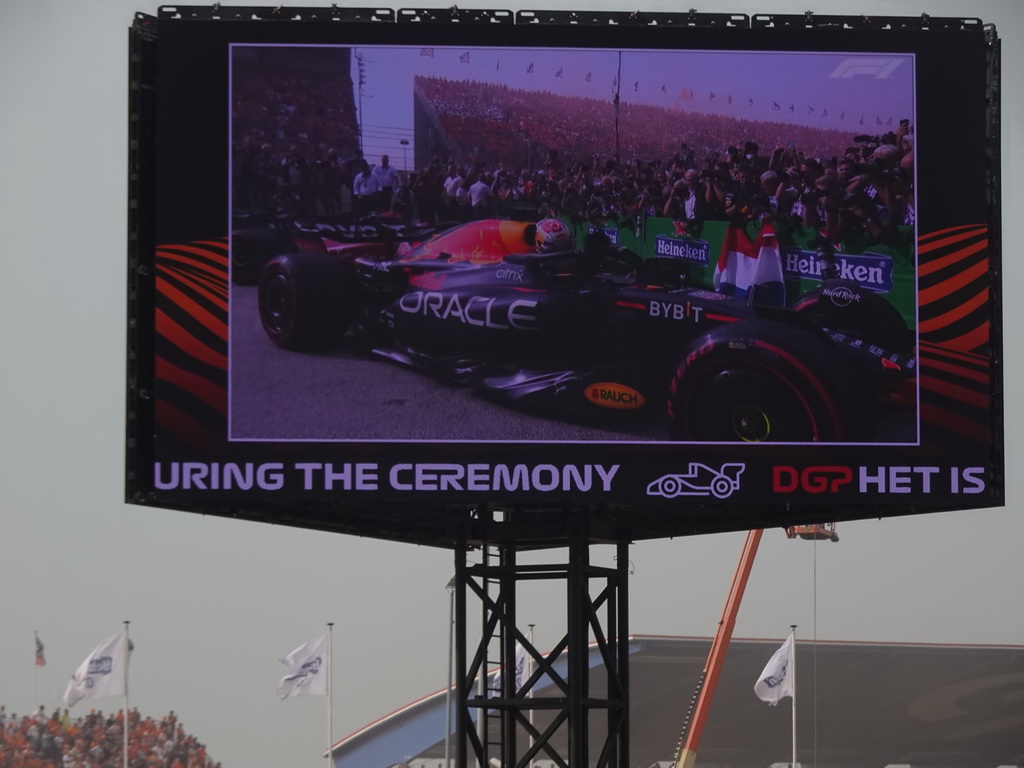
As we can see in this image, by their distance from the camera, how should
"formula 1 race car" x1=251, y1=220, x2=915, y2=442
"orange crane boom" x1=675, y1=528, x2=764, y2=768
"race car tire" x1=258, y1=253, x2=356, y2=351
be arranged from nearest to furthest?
"formula 1 race car" x1=251, y1=220, x2=915, y2=442 → "race car tire" x1=258, y1=253, x2=356, y2=351 → "orange crane boom" x1=675, y1=528, x2=764, y2=768

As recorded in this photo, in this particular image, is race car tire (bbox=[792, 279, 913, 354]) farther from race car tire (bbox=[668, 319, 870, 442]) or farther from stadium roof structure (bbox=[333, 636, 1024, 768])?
stadium roof structure (bbox=[333, 636, 1024, 768])

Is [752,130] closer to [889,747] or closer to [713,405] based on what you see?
[713,405]

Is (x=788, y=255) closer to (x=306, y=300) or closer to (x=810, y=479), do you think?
(x=810, y=479)

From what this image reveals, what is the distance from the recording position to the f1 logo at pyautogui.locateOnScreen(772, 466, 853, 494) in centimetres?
1409

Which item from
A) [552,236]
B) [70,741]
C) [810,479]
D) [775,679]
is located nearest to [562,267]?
[552,236]

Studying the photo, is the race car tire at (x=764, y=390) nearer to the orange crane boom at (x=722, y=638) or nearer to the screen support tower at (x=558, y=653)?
the screen support tower at (x=558, y=653)

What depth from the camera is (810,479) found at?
14.1 meters

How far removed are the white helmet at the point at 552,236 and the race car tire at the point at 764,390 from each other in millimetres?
1463

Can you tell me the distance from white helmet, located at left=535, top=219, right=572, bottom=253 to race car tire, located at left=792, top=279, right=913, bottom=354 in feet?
6.91

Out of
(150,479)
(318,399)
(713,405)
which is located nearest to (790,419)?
(713,405)

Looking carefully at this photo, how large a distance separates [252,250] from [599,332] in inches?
124

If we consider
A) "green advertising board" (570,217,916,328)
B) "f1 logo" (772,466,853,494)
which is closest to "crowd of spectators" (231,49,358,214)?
"green advertising board" (570,217,916,328)

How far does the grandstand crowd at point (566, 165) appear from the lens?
14461mm

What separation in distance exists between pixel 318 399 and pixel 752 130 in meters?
4.58
